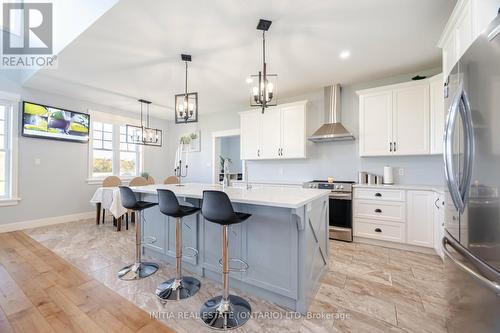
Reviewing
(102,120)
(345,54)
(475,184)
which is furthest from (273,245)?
(102,120)

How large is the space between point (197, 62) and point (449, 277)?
3536 mm

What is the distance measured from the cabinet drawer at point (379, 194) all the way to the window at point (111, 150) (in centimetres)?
556

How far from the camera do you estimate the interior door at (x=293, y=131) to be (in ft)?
13.6

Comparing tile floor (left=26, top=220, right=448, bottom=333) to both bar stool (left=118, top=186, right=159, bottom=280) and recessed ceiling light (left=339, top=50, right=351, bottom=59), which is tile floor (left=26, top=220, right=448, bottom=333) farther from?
recessed ceiling light (left=339, top=50, right=351, bottom=59)

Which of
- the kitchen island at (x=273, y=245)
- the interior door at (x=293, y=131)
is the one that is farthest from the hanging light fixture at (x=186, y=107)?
the interior door at (x=293, y=131)

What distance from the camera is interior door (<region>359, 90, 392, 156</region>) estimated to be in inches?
135

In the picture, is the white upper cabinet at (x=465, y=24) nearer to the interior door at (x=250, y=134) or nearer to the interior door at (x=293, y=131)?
the interior door at (x=293, y=131)

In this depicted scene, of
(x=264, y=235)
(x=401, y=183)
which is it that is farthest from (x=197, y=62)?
(x=401, y=183)

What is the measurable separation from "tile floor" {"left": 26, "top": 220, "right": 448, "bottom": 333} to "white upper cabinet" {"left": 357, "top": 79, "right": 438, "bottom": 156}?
1571mm

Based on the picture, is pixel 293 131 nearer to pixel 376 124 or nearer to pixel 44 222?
pixel 376 124

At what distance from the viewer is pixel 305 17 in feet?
7.28

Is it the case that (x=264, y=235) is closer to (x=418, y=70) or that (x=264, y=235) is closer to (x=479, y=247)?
(x=479, y=247)

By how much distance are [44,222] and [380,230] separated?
6.30 meters

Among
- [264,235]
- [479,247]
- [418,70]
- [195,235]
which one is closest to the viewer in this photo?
[479,247]
